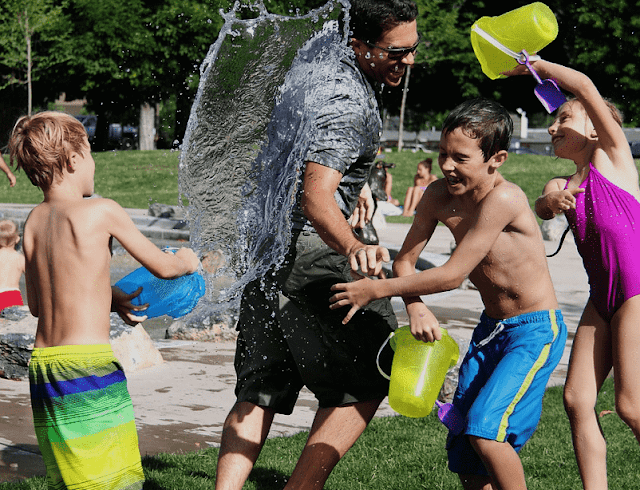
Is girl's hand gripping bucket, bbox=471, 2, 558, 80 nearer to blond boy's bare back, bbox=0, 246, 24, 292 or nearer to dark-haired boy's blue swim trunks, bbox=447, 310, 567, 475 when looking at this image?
dark-haired boy's blue swim trunks, bbox=447, 310, 567, 475

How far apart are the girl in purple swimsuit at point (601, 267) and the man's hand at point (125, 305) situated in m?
1.68

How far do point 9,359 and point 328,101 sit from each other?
11.1 feet

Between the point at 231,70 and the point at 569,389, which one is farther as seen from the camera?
the point at 231,70

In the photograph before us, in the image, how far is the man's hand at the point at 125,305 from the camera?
328 centimetres

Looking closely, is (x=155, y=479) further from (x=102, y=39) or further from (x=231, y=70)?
(x=102, y=39)

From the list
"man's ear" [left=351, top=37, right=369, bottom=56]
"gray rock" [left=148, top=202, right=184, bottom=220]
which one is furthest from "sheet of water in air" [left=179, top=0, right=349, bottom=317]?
"gray rock" [left=148, top=202, right=184, bottom=220]

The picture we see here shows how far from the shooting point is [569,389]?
3574mm

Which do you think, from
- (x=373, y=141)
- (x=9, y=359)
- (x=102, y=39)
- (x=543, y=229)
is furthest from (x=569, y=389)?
(x=102, y=39)

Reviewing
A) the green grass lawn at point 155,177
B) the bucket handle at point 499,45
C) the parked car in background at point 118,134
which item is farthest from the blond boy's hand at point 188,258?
the parked car in background at point 118,134

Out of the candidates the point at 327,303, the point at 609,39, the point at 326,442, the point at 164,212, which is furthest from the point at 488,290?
the point at 609,39

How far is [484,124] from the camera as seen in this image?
3.20 meters

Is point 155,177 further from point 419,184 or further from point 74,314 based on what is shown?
point 74,314

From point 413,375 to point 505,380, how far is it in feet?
1.07

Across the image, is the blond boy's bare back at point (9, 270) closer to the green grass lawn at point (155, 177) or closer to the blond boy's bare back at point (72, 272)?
the blond boy's bare back at point (72, 272)
